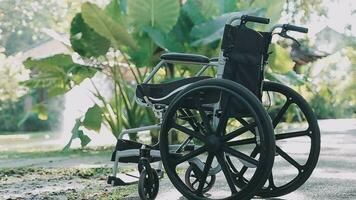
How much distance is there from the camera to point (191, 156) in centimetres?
274

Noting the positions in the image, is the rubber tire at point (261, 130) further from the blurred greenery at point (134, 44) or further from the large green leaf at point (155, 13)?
the large green leaf at point (155, 13)

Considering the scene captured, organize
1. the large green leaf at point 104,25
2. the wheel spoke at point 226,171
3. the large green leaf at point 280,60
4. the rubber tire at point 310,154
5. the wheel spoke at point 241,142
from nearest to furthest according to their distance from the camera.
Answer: the wheel spoke at point 226,171
the wheel spoke at point 241,142
the rubber tire at point 310,154
the large green leaf at point 104,25
the large green leaf at point 280,60

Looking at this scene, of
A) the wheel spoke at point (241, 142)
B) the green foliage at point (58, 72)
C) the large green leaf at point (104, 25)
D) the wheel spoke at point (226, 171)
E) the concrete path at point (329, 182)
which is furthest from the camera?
the green foliage at point (58, 72)

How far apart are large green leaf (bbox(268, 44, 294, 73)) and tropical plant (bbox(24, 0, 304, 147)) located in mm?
12

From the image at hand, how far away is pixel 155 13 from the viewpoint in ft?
21.5

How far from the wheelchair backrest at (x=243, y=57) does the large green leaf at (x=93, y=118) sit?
3.93m

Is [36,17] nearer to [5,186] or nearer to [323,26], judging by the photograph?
[323,26]

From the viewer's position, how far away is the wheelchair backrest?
2.73 meters

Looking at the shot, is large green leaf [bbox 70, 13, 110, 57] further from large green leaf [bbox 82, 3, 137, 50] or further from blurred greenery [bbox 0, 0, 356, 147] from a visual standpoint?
large green leaf [bbox 82, 3, 137, 50]

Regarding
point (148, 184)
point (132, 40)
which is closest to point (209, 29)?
point (132, 40)

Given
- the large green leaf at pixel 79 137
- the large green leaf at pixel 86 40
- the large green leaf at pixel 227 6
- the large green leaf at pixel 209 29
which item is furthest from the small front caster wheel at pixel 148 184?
the large green leaf at pixel 227 6

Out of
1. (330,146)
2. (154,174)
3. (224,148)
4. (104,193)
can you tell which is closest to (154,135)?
(330,146)

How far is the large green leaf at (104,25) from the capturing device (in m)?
6.14

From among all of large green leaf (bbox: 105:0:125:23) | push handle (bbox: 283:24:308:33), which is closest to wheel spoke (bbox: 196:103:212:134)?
push handle (bbox: 283:24:308:33)
